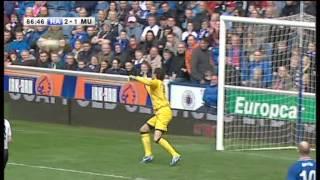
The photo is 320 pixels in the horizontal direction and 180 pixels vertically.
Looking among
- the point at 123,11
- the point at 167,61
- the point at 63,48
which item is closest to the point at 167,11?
the point at 123,11

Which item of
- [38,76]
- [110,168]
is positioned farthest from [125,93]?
[110,168]

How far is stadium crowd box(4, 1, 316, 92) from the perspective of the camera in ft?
65.3

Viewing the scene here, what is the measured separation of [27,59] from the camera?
77.2 ft

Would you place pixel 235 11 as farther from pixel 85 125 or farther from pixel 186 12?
pixel 85 125

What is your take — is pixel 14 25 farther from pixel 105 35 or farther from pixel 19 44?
pixel 105 35

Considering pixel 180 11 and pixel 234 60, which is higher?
pixel 180 11

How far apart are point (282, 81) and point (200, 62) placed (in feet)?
8.10

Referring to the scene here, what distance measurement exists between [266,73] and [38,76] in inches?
241

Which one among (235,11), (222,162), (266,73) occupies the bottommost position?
(222,162)

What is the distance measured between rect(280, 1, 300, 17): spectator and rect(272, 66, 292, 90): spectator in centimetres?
390

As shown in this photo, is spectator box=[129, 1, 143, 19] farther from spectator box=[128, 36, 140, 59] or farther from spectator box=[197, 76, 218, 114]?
spectator box=[197, 76, 218, 114]

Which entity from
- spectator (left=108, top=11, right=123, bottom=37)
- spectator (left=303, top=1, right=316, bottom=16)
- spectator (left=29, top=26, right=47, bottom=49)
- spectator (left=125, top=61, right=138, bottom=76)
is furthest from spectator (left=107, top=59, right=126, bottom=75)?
spectator (left=303, top=1, right=316, bottom=16)

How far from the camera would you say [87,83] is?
22.3 m

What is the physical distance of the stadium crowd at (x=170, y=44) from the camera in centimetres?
1991
